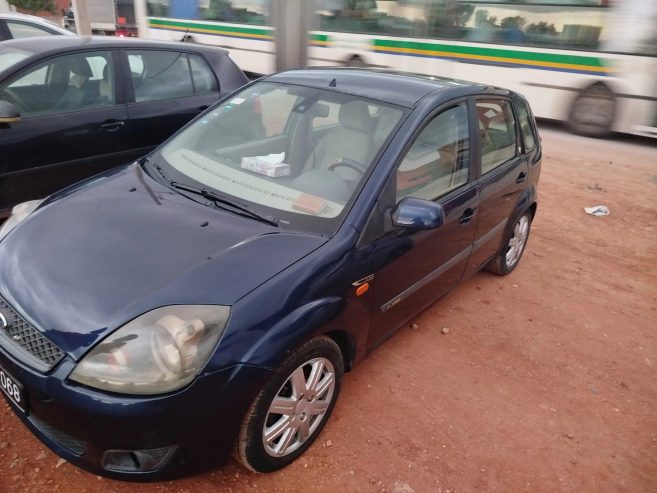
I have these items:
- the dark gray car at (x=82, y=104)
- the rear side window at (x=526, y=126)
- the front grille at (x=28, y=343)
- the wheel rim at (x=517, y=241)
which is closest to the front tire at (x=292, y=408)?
the front grille at (x=28, y=343)

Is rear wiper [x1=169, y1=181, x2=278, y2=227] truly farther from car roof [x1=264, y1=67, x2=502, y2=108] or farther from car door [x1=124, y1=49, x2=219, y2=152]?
car door [x1=124, y1=49, x2=219, y2=152]

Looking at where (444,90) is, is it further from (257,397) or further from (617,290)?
(617,290)

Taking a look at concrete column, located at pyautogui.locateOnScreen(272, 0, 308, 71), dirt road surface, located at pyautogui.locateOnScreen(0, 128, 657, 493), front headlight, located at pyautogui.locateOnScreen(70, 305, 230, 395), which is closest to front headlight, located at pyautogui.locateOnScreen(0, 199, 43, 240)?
dirt road surface, located at pyautogui.locateOnScreen(0, 128, 657, 493)

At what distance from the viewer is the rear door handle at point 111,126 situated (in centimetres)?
435

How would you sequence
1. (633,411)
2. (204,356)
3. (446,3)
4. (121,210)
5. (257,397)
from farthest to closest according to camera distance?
(446,3) < (633,411) < (121,210) < (257,397) < (204,356)

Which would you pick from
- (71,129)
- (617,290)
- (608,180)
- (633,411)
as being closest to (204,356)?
(633,411)

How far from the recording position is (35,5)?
113ft

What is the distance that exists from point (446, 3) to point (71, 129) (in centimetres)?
840

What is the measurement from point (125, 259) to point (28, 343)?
466 mm

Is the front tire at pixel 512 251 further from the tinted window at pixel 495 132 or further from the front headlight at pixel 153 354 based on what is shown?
the front headlight at pixel 153 354

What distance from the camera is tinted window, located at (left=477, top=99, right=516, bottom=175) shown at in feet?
11.1

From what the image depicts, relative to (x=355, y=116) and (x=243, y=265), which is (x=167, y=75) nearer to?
(x=355, y=116)

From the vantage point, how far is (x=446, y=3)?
33.5 feet

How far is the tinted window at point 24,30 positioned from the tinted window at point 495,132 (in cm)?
648
